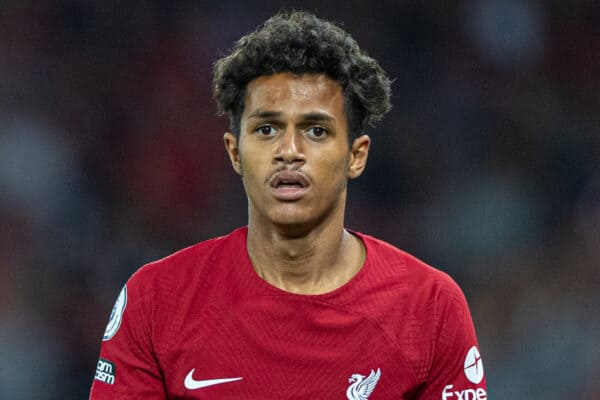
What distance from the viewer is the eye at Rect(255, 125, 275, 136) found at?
328 centimetres

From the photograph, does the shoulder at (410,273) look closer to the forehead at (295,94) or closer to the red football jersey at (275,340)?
the red football jersey at (275,340)

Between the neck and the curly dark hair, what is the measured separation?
37 cm

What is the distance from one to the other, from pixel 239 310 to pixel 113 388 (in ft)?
1.69

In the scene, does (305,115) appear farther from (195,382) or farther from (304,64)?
(195,382)

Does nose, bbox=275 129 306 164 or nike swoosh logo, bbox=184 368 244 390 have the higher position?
nose, bbox=275 129 306 164

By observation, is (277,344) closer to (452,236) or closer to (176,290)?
(176,290)

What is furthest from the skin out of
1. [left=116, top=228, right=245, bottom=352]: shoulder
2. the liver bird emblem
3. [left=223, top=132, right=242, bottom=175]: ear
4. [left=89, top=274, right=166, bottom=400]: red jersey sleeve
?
[left=89, top=274, right=166, bottom=400]: red jersey sleeve

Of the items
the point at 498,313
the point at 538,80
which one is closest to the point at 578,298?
the point at 498,313

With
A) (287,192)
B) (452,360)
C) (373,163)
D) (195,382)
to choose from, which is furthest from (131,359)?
(373,163)

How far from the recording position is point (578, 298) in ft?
21.4

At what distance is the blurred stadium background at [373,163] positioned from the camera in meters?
6.23

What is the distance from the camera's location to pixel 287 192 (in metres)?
3.19

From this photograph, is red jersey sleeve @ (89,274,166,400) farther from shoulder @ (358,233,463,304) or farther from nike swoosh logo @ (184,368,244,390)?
shoulder @ (358,233,463,304)

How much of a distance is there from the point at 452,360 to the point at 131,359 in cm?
114
